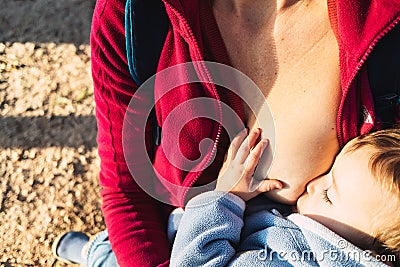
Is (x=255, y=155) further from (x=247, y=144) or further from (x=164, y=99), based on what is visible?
(x=164, y=99)

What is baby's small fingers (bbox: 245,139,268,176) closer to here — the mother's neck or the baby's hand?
the baby's hand

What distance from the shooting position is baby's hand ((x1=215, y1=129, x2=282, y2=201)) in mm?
1512

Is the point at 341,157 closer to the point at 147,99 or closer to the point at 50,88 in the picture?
the point at 147,99

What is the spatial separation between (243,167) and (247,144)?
0.22 ft

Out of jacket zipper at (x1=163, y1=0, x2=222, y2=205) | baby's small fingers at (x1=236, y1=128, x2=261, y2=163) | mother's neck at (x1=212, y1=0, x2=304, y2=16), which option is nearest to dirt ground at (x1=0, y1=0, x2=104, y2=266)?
jacket zipper at (x1=163, y1=0, x2=222, y2=205)

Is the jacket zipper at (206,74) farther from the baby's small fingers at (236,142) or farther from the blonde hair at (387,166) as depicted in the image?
the blonde hair at (387,166)

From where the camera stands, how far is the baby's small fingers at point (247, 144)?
1.51m

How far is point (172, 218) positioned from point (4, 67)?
1.69 meters

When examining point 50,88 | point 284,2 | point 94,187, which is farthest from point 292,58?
point 50,88

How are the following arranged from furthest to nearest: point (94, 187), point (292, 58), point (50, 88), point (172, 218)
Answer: point (50, 88) → point (94, 187) → point (172, 218) → point (292, 58)

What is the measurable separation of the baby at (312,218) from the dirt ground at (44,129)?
47.2 inches

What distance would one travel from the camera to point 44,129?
283 centimetres

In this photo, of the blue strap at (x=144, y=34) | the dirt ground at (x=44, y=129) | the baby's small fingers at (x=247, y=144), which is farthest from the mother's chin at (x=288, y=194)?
the dirt ground at (x=44, y=129)

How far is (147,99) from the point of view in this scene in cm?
152
